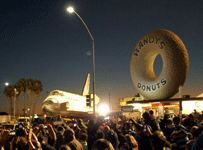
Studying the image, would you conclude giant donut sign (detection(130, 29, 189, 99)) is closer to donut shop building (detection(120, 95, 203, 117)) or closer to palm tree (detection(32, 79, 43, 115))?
donut shop building (detection(120, 95, 203, 117))

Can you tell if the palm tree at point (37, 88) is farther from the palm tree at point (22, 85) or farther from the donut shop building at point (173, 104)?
the donut shop building at point (173, 104)

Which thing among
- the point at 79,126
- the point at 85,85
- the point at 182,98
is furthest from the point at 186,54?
the point at 85,85

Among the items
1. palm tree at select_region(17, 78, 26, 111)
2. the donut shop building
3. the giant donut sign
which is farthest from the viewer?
palm tree at select_region(17, 78, 26, 111)

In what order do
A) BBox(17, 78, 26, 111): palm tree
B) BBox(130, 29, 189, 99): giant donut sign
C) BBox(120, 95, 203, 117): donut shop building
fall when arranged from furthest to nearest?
BBox(17, 78, 26, 111): palm tree < BBox(120, 95, 203, 117): donut shop building < BBox(130, 29, 189, 99): giant donut sign

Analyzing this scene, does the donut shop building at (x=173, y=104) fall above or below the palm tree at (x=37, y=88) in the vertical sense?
below

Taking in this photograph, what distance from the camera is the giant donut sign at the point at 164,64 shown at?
593 inches

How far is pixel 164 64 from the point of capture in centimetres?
1566

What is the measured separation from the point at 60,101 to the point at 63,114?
3365 millimetres

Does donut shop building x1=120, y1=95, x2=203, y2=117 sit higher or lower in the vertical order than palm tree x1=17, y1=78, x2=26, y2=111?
lower

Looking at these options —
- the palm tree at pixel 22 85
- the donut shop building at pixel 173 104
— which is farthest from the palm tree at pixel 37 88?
the donut shop building at pixel 173 104

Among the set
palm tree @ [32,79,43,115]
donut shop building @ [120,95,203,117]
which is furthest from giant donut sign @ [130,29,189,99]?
palm tree @ [32,79,43,115]

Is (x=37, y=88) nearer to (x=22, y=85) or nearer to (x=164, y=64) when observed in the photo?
→ (x=22, y=85)

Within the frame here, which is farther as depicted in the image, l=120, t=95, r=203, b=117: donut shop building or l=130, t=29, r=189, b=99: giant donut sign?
l=120, t=95, r=203, b=117: donut shop building

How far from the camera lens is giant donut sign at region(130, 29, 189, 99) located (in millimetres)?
15062
